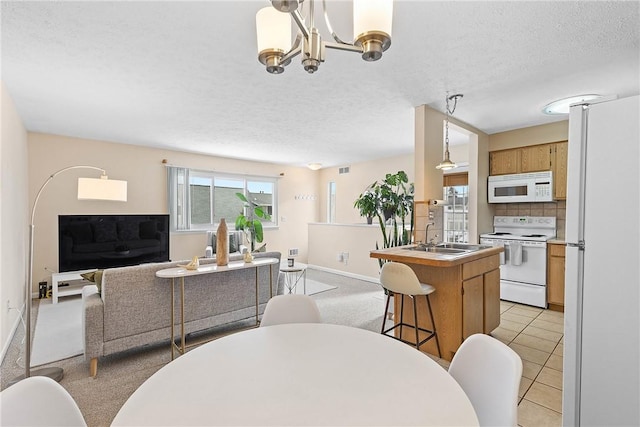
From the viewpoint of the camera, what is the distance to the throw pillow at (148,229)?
17.0 feet

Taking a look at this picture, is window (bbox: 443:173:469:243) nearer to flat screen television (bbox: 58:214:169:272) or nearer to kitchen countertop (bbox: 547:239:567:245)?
kitchen countertop (bbox: 547:239:567:245)

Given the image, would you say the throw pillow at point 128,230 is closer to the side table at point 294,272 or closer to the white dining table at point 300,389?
the side table at point 294,272

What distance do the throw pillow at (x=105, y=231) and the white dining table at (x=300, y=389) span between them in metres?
4.57

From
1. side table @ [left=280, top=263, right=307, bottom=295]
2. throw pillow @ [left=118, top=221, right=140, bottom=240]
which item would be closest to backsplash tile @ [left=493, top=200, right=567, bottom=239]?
side table @ [left=280, top=263, right=307, bottom=295]

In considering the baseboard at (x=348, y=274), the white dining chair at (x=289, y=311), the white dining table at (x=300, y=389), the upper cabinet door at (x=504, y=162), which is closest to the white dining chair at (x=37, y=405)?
the white dining table at (x=300, y=389)

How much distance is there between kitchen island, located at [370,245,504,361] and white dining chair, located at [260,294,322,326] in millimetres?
1097

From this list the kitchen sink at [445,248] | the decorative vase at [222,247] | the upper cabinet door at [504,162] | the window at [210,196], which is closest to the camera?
the decorative vase at [222,247]

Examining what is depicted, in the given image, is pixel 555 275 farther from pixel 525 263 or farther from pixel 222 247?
pixel 222 247

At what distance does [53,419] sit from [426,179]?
3.40m

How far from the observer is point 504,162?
4590mm

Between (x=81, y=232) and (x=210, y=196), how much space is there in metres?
2.32

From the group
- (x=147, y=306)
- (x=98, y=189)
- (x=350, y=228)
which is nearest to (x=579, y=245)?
(x=147, y=306)

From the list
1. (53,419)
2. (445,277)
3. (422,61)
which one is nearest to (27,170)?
(53,419)

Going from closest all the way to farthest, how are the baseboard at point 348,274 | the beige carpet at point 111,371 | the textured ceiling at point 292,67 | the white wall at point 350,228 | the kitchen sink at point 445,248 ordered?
the textured ceiling at point 292,67 → the beige carpet at point 111,371 → the kitchen sink at point 445,248 → the baseboard at point 348,274 → the white wall at point 350,228
